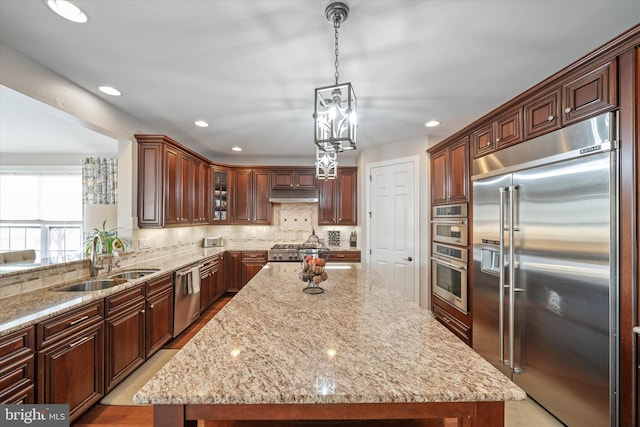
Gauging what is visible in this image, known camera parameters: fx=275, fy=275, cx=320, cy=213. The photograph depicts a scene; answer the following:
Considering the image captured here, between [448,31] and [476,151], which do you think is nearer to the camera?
[448,31]

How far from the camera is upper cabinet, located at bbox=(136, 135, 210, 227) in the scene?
328 cm

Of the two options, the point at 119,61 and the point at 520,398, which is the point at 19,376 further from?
the point at 520,398

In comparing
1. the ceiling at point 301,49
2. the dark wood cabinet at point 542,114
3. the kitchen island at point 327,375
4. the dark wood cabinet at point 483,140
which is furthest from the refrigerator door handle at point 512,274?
the kitchen island at point 327,375

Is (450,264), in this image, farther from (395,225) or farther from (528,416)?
(528,416)

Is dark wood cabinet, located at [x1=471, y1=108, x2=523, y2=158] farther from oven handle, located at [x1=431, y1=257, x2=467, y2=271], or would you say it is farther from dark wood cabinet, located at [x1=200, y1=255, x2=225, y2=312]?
dark wood cabinet, located at [x1=200, y1=255, x2=225, y2=312]

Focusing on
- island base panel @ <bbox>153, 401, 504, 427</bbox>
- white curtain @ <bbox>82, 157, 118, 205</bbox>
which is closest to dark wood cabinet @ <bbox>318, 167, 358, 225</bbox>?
white curtain @ <bbox>82, 157, 118, 205</bbox>

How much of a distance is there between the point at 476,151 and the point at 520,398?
247cm

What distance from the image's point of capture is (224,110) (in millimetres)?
3074

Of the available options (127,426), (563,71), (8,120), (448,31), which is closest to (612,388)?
(563,71)

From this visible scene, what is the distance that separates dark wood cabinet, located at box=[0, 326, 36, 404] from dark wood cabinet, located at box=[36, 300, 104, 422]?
0.04m

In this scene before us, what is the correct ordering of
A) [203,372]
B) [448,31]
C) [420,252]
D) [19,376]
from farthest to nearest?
[420,252] → [448,31] → [19,376] → [203,372]

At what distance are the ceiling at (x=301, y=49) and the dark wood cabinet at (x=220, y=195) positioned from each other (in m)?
1.88

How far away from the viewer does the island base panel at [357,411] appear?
2.84ft

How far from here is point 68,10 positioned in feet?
5.24
